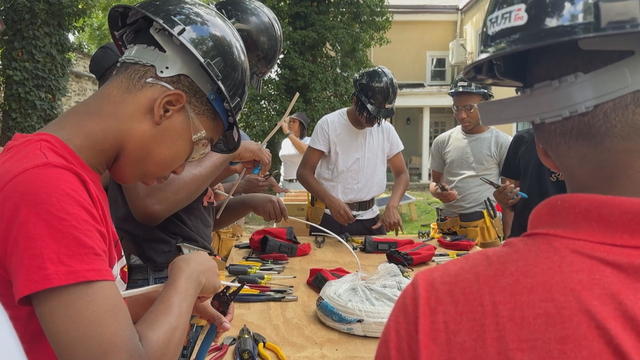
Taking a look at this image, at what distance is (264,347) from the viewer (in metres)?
Result: 1.84

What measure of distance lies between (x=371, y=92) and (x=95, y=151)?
3.09 meters

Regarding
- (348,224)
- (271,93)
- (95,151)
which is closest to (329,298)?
(95,151)

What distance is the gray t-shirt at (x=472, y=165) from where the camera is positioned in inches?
183

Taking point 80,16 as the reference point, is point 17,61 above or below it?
below

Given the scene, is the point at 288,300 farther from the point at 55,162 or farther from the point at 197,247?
the point at 55,162

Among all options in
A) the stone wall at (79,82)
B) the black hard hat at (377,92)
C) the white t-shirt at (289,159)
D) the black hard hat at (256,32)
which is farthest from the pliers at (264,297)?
the stone wall at (79,82)

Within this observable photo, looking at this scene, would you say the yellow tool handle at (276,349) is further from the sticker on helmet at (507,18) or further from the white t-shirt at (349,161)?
the white t-shirt at (349,161)

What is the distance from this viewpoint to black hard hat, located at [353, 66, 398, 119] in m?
4.08

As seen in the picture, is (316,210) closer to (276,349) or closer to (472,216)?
(472,216)

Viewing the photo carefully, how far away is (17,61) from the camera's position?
1074 cm

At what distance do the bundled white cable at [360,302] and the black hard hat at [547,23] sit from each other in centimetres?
118

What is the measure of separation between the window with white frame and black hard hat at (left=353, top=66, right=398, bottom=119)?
1745 centimetres

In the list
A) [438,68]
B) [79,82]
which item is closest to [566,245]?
[79,82]

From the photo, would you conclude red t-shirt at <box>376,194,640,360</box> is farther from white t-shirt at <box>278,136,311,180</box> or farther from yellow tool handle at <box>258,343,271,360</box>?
white t-shirt at <box>278,136,311,180</box>
